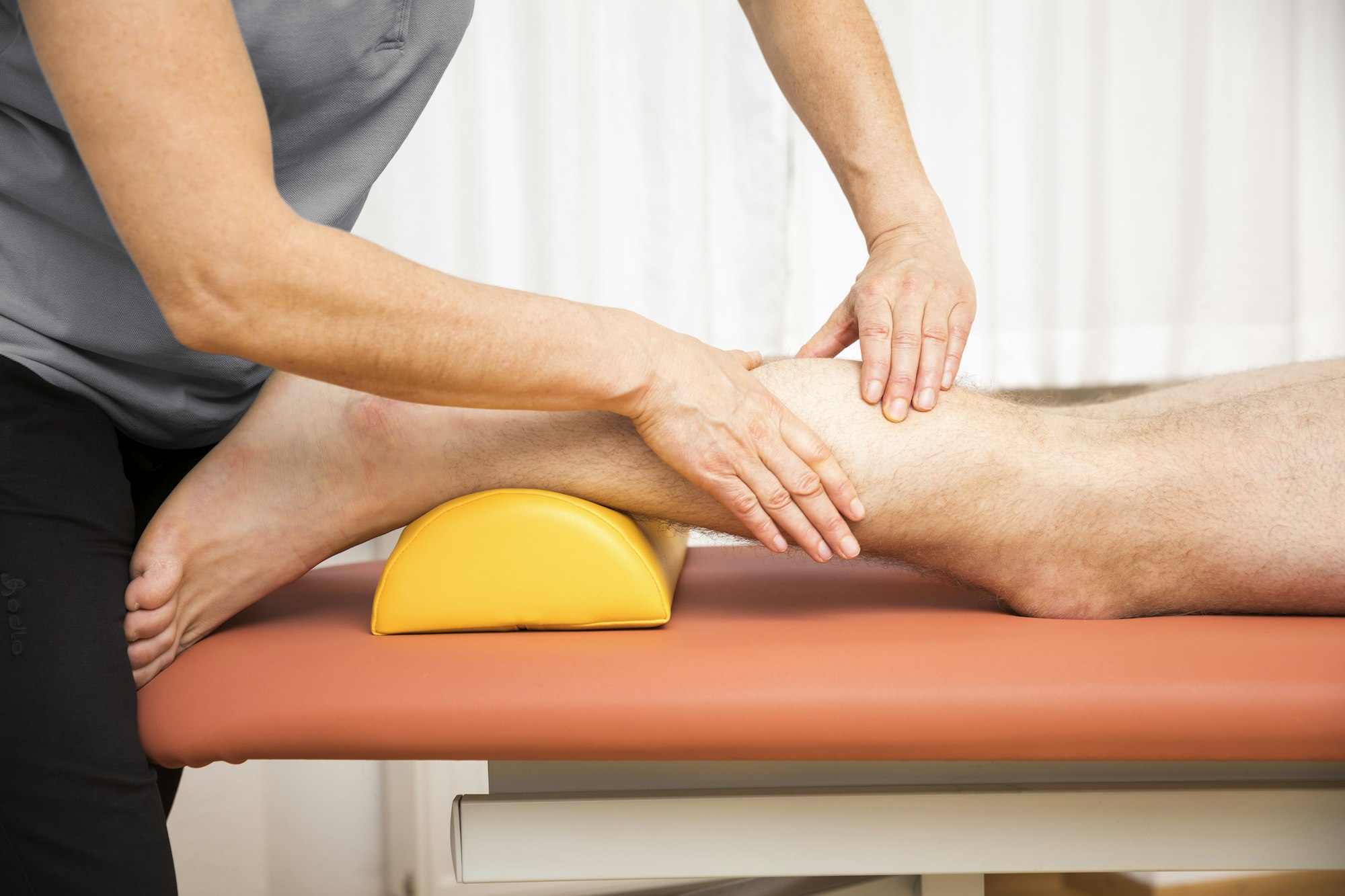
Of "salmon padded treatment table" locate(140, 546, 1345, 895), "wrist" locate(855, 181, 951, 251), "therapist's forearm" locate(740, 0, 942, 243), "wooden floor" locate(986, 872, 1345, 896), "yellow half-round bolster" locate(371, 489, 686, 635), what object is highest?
"therapist's forearm" locate(740, 0, 942, 243)

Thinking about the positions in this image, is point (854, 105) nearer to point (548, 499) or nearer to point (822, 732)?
point (548, 499)

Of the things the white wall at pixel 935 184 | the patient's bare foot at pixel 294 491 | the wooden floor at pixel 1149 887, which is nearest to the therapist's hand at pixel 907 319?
the patient's bare foot at pixel 294 491

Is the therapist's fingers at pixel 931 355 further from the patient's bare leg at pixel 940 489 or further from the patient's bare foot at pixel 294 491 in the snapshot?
the patient's bare foot at pixel 294 491

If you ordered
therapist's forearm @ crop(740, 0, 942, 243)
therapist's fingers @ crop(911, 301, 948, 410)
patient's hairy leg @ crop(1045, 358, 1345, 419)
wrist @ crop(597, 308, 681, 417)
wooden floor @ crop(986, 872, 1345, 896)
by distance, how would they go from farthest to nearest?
wooden floor @ crop(986, 872, 1345, 896) < therapist's forearm @ crop(740, 0, 942, 243) < patient's hairy leg @ crop(1045, 358, 1345, 419) < therapist's fingers @ crop(911, 301, 948, 410) < wrist @ crop(597, 308, 681, 417)

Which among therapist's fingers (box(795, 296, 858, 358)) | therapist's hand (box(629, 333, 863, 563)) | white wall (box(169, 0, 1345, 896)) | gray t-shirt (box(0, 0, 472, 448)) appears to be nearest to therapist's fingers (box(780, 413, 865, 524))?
therapist's hand (box(629, 333, 863, 563))

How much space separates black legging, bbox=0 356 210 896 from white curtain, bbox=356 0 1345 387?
3.66ft

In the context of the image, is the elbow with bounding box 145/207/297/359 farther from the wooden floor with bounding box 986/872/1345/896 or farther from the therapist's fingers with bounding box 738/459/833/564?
the wooden floor with bounding box 986/872/1345/896

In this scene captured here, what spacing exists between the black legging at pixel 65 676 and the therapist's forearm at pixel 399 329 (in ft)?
0.70

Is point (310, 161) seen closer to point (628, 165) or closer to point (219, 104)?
point (219, 104)

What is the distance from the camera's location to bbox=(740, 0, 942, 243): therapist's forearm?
1158 mm

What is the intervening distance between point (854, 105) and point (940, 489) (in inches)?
Answer: 22.9

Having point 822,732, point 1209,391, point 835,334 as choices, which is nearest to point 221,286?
point 822,732

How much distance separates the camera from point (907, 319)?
94cm

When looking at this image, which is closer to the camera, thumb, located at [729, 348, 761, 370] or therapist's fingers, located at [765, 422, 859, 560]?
therapist's fingers, located at [765, 422, 859, 560]
